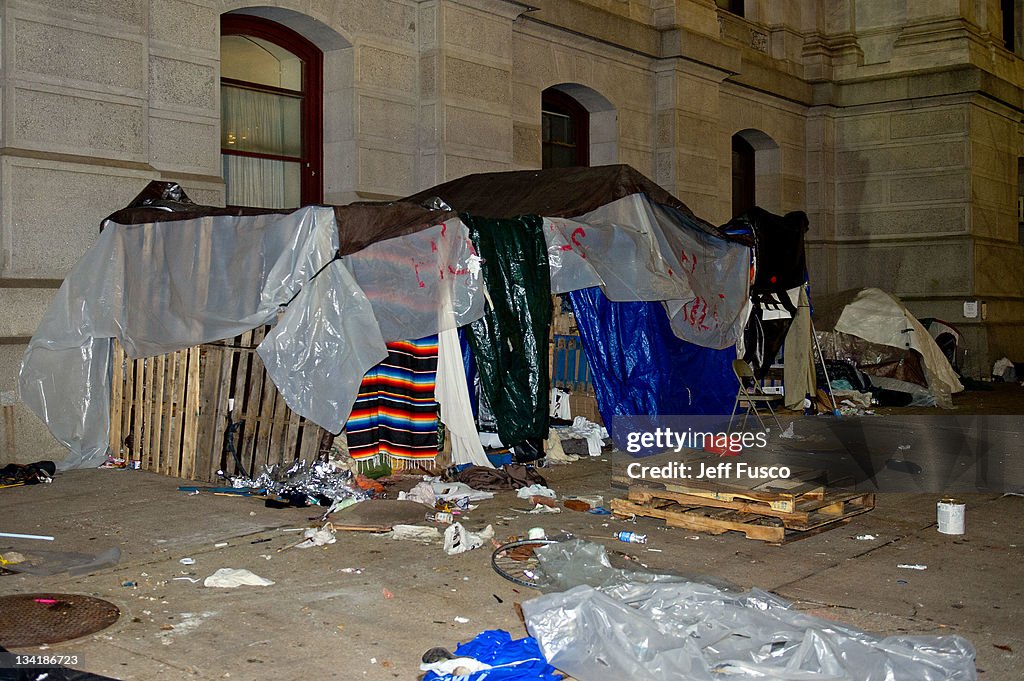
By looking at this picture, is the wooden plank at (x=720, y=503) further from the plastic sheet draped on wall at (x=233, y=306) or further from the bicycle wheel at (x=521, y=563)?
the plastic sheet draped on wall at (x=233, y=306)

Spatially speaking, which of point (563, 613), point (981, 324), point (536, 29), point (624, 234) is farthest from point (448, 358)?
point (981, 324)

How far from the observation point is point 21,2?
9.12 meters

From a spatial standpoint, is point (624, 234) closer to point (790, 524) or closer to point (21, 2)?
point (790, 524)

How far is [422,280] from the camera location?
28.5ft

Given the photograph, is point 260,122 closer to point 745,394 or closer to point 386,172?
point 386,172

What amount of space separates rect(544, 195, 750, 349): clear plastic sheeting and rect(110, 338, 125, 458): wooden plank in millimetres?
3953

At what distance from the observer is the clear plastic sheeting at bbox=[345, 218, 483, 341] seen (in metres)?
8.50

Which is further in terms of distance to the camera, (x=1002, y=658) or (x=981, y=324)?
(x=981, y=324)

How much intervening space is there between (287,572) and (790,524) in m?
3.38

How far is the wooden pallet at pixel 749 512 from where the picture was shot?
7.14 metres

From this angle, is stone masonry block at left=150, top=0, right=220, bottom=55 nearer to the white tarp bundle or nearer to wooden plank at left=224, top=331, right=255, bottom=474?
wooden plank at left=224, top=331, right=255, bottom=474

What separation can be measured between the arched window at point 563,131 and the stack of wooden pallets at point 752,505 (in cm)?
846

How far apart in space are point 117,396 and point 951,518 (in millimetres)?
6990

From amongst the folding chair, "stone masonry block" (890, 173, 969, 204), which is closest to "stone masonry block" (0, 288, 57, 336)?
the folding chair
